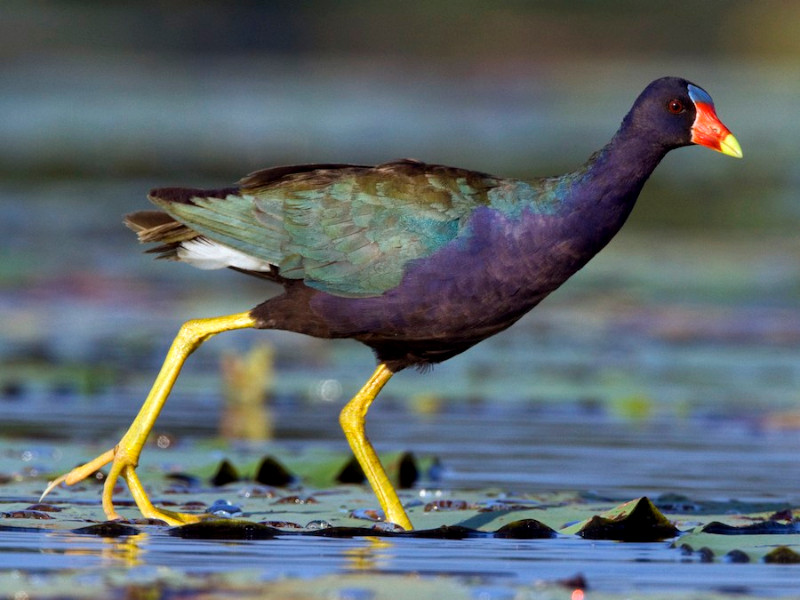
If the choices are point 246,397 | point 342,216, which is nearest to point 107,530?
point 342,216

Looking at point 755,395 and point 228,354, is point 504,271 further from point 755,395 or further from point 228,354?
point 755,395

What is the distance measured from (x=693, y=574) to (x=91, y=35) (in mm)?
30815

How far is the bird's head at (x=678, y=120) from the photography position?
5.86 meters

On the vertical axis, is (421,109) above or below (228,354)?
above

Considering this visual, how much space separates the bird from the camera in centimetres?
559

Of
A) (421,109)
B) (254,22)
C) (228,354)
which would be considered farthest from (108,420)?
(254,22)

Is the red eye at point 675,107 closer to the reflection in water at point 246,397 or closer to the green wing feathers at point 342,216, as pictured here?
the green wing feathers at point 342,216

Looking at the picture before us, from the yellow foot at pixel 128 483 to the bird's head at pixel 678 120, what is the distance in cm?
203

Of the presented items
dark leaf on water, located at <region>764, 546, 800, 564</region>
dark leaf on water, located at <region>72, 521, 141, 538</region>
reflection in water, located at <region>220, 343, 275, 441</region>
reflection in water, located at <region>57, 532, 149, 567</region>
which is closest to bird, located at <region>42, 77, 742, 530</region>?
dark leaf on water, located at <region>72, 521, 141, 538</region>

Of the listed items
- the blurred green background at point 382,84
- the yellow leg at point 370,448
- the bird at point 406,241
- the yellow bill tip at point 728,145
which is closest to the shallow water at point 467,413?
the yellow leg at point 370,448

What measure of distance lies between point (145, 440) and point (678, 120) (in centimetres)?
217

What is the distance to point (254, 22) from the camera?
112ft

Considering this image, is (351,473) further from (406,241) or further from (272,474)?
(406,241)

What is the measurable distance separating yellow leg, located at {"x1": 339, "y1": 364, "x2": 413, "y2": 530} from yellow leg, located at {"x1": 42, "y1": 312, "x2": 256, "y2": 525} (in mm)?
554
